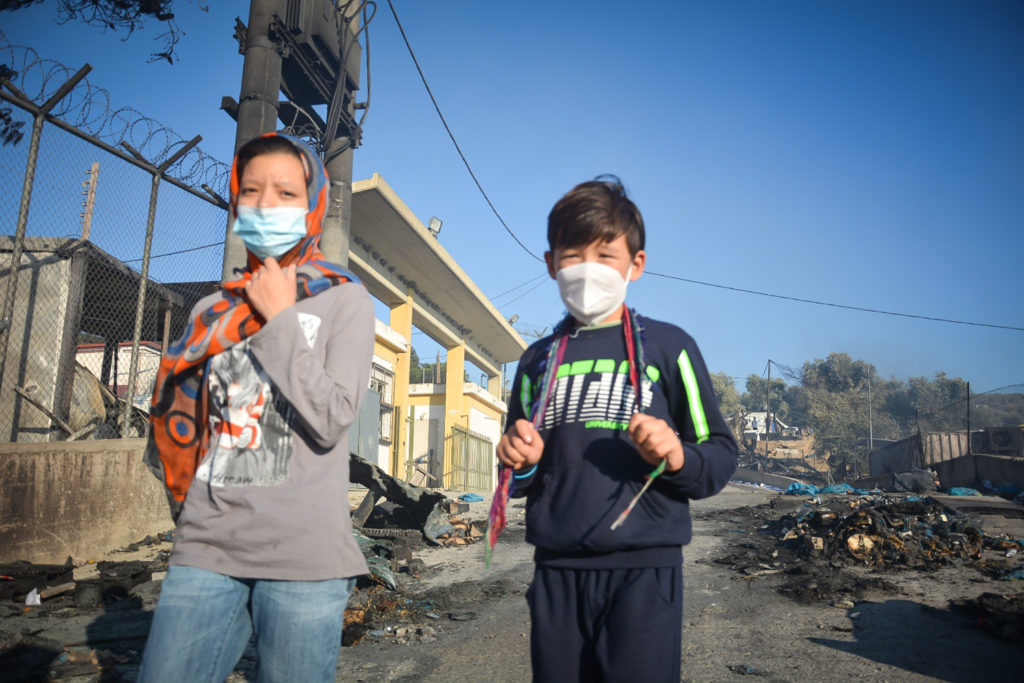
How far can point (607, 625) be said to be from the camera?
1.55 meters

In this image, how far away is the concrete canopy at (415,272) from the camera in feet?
49.7

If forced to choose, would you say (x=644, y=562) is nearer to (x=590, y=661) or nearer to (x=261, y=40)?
(x=590, y=661)

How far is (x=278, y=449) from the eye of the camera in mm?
1490

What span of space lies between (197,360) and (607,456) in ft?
3.31

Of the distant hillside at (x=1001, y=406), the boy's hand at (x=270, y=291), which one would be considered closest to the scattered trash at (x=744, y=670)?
the boy's hand at (x=270, y=291)

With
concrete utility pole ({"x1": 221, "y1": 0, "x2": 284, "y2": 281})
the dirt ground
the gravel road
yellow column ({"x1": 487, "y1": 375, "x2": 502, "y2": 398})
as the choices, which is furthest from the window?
yellow column ({"x1": 487, "y1": 375, "x2": 502, "y2": 398})

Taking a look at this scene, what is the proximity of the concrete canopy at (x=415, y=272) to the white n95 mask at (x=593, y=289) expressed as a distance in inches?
503

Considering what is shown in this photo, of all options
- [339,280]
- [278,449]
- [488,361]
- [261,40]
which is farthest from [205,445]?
[488,361]

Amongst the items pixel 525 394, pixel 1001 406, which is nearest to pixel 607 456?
pixel 525 394

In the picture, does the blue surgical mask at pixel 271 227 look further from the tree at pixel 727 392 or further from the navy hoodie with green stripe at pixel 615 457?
the tree at pixel 727 392

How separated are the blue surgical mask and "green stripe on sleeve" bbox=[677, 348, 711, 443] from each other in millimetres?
1024

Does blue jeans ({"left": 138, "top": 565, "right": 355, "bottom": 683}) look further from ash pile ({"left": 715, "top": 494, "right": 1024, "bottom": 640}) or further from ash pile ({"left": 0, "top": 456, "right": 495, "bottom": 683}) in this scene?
ash pile ({"left": 715, "top": 494, "right": 1024, "bottom": 640})

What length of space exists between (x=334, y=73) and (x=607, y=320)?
7.85m

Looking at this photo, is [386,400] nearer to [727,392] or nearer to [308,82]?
[308,82]
